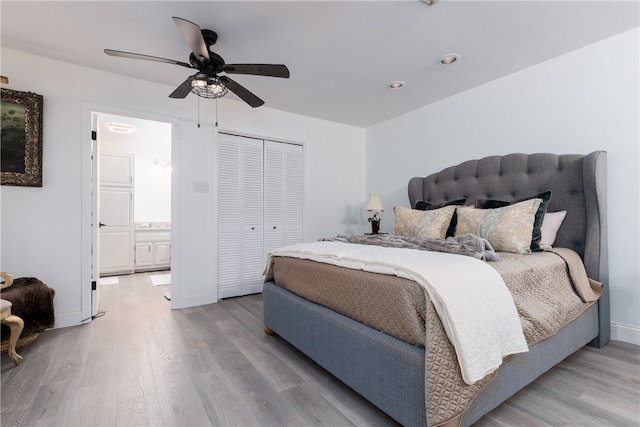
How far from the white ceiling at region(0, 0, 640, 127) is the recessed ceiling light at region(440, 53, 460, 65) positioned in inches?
2.1

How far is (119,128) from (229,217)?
2.45 meters

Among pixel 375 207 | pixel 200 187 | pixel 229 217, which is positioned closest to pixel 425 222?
pixel 375 207

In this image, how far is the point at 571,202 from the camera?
244 cm

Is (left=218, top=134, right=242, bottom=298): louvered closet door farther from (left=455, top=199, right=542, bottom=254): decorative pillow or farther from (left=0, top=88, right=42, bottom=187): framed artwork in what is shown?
(left=455, top=199, right=542, bottom=254): decorative pillow

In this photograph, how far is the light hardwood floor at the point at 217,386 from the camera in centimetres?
147

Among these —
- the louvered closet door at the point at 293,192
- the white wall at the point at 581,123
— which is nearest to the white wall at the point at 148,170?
the louvered closet door at the point at 293,192

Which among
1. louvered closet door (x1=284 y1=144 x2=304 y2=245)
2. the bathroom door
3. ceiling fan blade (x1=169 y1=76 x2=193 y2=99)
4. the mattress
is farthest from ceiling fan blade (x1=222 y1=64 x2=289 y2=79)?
the bathroom door

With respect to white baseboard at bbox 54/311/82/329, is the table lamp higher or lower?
higher

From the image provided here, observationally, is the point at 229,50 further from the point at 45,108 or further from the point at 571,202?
the point at 571,202

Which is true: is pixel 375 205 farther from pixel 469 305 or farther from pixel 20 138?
pixel 20 138

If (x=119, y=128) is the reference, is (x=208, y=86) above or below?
below

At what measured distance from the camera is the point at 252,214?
3.86m

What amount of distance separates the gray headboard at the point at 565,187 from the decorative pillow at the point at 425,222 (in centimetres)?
58

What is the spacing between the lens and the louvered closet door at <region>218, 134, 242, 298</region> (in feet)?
11.8
